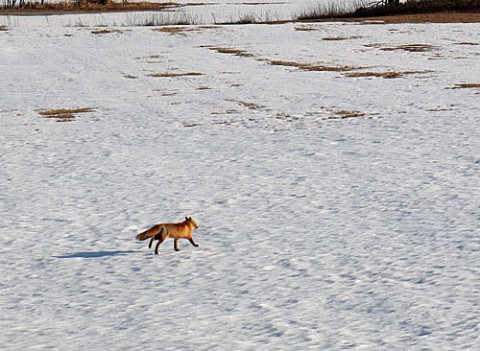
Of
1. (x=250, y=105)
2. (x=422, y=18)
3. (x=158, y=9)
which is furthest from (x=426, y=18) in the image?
(x=158, y=9)

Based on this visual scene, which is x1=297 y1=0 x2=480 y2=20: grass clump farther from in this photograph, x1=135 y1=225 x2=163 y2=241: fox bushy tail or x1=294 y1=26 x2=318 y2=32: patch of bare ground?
x1=135 y1=225 x2=163 y2=241: fox bushy tail

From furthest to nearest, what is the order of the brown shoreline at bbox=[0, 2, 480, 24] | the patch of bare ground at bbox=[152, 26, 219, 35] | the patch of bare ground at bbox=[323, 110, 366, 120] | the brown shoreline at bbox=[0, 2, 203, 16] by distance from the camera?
the brown shoreline at bbox=[0, 2, 203, 16] < the brown shoreline at bbox=[0, 2, 480, 24] < the patch of bare ground at bbox=[152, 26, 219, 35] < the patch of bare ground at bbox=[323, 110, 366, 120]

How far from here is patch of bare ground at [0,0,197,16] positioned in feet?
240

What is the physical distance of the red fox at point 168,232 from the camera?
9.02 metres

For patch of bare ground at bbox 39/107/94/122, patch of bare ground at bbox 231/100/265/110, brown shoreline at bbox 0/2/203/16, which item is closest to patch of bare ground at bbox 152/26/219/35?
patch of bare ground at bbox 231/100/265/110

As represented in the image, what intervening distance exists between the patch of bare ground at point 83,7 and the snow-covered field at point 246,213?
48549 mm

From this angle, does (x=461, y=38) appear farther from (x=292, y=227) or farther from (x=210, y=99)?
(x=292, y=227)

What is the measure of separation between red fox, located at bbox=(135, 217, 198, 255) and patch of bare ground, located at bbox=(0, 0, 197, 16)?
63.6 m

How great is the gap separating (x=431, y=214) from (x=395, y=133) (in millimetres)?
6312

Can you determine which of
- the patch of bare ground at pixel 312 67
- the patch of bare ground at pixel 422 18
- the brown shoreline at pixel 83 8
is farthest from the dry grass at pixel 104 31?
the brown shoreline at pixel 83 8

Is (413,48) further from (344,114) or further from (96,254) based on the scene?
(96,254)

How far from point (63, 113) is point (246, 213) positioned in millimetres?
10600

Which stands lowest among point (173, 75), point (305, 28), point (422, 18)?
point (173, 75)

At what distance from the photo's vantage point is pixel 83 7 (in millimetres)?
77188
